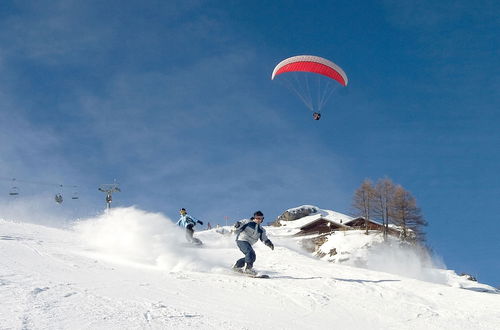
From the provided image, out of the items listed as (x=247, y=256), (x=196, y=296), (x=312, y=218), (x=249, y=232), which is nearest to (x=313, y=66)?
(x=249, y=232)

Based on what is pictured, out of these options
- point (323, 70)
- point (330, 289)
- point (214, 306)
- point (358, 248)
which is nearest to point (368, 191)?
point (358, 248)

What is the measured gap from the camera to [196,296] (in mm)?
8047

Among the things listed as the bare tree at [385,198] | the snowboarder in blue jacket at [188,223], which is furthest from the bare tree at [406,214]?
the snowboarder in blue jacket at [188,223]

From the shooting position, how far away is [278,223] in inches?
3369

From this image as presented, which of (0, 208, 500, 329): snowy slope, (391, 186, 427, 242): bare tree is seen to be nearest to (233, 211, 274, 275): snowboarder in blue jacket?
(0, 208, 500, 329): snowy slope

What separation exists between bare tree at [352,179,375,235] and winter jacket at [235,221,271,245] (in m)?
39.9

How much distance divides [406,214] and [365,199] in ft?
20.8

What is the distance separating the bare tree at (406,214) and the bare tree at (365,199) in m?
3.67

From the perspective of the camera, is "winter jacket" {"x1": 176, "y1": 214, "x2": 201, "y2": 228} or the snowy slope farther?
"winter jacket" {"x1": 176, "y1": 214, "x2": 201, "y2": 228}

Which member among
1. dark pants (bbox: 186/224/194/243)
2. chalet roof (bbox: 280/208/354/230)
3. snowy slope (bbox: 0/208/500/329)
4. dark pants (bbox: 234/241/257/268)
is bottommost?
snowy slope (bbox: 0/208/500/329)

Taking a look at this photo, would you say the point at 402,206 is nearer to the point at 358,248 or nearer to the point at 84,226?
the point at 358,248

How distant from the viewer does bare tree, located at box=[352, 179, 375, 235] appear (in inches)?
2004

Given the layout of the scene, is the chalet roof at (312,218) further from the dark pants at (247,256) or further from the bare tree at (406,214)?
the dark pants at (247,256)

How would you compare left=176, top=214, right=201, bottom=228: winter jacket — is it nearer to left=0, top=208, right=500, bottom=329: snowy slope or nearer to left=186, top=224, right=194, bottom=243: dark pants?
left=186, top=224, right=194, bottom=243: dark pants
